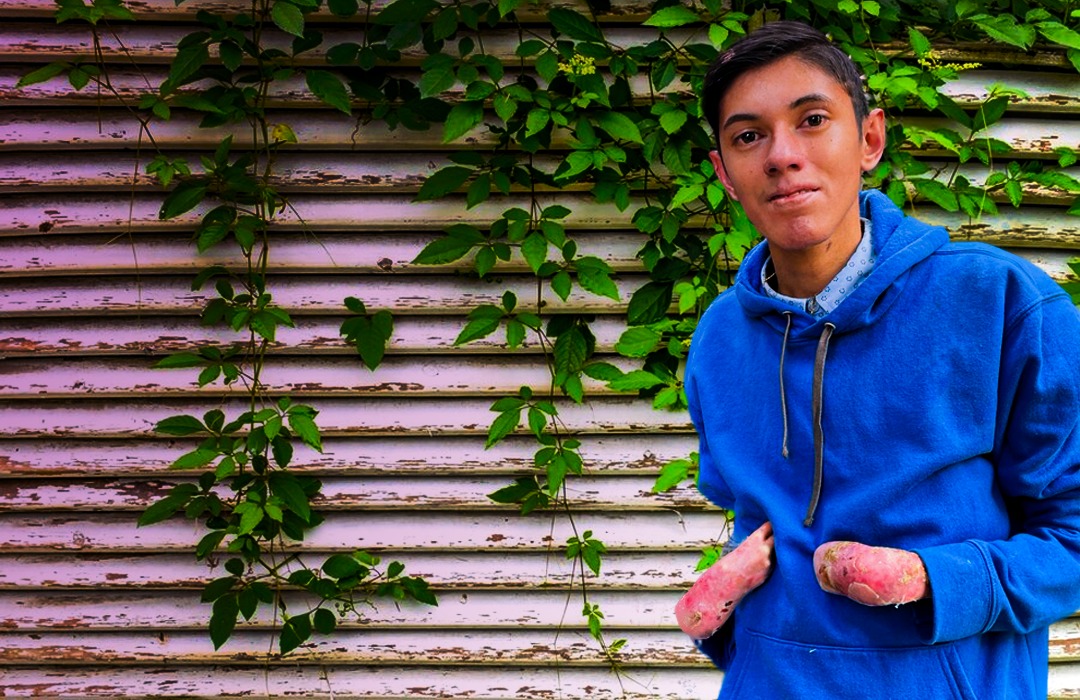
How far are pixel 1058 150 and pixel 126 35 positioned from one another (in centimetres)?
285

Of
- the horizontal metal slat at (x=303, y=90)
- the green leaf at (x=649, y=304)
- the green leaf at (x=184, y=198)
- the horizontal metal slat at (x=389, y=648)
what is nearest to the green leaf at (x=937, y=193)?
the horizontal metal slat at (x=303, y=90)

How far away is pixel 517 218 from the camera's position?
2924 mm

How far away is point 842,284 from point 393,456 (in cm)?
198

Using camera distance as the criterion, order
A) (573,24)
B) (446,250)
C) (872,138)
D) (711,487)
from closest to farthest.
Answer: (872,138)
(711,487)
(573,24)
(446,250)

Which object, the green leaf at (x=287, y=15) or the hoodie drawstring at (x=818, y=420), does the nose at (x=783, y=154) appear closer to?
the hoodie drawstring at (x=818, y=420)

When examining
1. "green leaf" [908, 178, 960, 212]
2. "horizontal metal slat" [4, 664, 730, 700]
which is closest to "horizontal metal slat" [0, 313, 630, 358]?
"green leaf" [908, 178, 960, 212]

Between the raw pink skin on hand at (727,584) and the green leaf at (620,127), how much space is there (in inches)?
65.4

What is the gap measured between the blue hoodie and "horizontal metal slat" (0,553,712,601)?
5.64 ft

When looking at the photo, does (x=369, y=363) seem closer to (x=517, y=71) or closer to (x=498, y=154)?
(x=498, y=154)

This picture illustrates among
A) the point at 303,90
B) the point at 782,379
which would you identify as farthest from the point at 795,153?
the point at 303,90

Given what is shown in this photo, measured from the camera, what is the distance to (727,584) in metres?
1.36

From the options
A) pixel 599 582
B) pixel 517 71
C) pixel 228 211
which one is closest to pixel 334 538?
pixel 599 582

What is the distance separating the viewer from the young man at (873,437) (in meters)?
1.21

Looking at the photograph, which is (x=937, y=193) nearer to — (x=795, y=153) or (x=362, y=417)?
(x=795, y=153)
